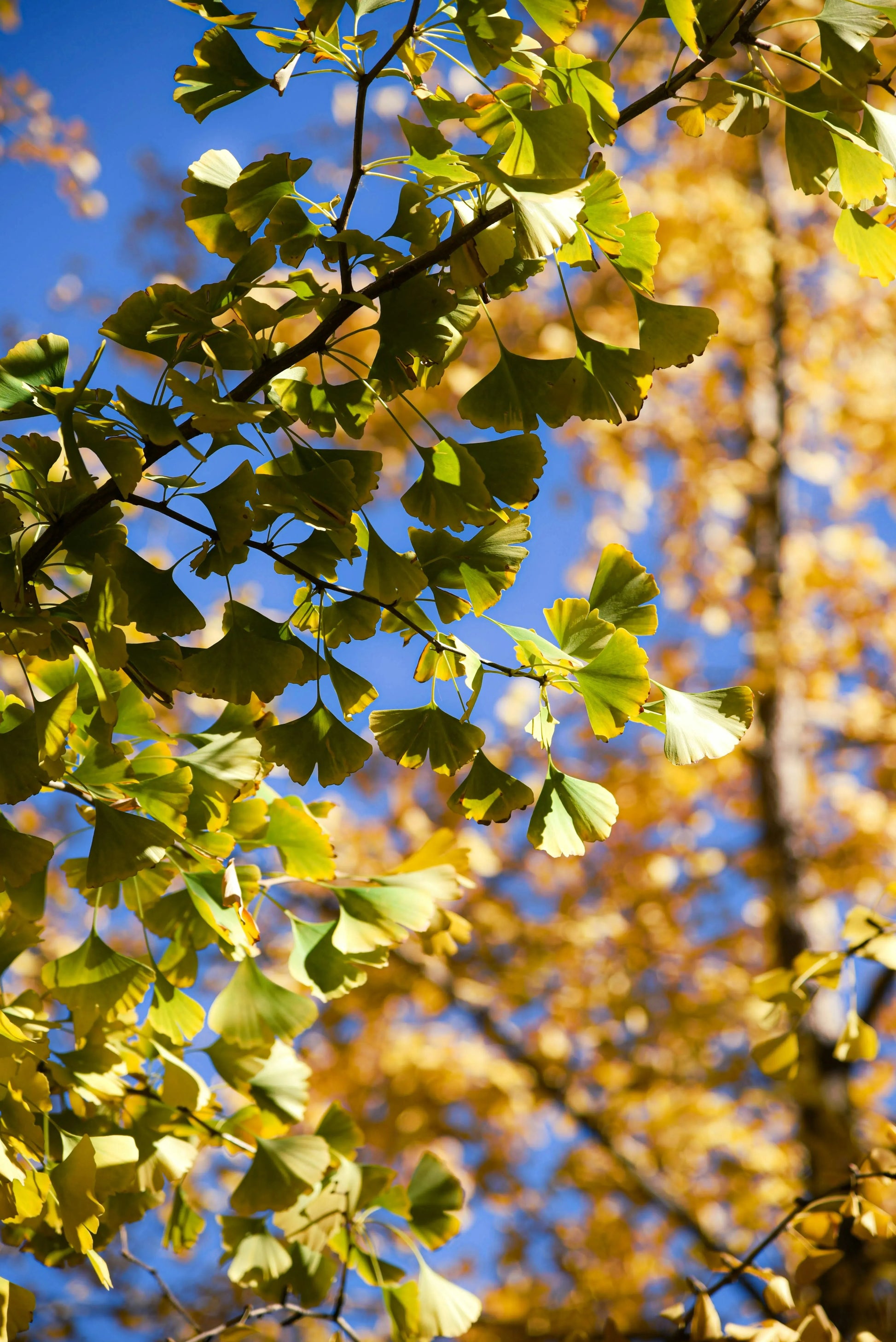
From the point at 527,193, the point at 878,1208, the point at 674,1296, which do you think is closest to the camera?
the point at 527,193

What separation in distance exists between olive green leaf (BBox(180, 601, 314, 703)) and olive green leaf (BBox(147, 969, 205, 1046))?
0.36m

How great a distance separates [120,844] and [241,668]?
18 cm

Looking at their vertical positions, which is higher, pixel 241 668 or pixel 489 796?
pixel 241 668

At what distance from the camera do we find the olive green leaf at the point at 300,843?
3.03 feet

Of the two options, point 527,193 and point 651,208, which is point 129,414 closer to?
point 527,193

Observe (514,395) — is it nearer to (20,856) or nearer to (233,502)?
(233,502)

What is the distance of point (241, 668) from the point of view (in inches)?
27.9

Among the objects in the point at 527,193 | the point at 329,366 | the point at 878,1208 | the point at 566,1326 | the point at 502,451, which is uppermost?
the point at 329,366

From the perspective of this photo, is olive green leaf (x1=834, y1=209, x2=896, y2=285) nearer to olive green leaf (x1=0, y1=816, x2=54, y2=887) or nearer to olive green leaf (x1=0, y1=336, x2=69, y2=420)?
olive green leaf (x1=0, y1=336, x2=69, y2=420)

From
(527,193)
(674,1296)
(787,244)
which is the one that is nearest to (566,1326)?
(674,1296)

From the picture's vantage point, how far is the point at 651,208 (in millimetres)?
4516

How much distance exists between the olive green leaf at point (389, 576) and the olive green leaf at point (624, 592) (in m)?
0.15

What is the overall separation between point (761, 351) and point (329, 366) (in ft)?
6.95

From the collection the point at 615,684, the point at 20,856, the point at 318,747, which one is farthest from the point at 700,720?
the point at 20,856
